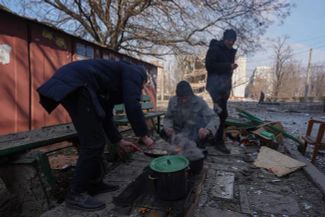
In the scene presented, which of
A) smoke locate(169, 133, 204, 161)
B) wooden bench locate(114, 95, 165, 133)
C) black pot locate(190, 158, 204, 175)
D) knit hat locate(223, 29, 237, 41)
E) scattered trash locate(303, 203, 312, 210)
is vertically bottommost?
scattered trash locate(303, 203, 312, 210)

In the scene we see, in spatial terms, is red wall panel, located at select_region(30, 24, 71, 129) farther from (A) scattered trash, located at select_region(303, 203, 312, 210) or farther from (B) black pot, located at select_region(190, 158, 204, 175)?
(A) scattered trash, located at select_region(303, 203, 312, 210)

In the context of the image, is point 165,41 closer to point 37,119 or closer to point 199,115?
point 37,119

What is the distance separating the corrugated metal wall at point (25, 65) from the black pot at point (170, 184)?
4.02 m

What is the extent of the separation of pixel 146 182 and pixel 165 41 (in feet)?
36.5

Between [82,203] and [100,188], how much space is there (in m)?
0.47

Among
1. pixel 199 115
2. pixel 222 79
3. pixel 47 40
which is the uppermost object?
pixel 47 40

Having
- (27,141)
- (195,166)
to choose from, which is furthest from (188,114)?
(27,141)

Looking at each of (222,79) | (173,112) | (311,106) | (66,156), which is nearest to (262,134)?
(222,79)

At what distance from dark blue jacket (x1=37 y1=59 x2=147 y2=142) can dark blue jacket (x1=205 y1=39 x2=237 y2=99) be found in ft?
7.93

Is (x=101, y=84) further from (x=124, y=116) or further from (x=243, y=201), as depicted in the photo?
(x=124, y=116)

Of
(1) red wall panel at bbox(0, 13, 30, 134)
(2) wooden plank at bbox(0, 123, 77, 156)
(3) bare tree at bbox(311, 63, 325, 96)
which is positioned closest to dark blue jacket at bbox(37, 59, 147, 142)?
(2) wooden plank at bbox(0, 123, 77, 156)

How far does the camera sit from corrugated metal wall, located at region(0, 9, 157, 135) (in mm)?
5270

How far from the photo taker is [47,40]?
20.4 feet

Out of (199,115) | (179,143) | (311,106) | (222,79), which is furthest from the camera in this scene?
(311,106)
